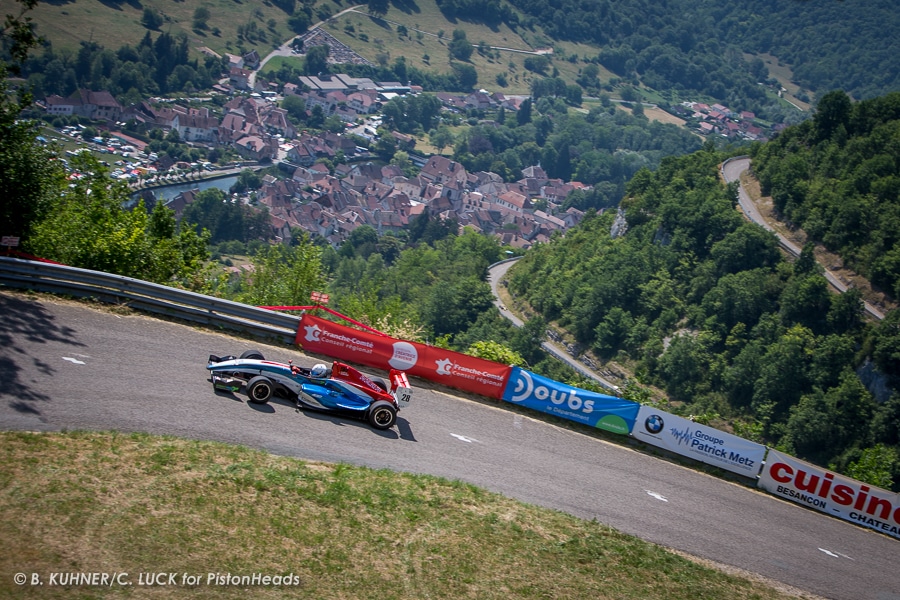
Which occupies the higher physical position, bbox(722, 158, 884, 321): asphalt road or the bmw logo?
bbox(722, 158, 884, 321): asphalt road

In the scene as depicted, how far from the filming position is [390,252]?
6004 inches

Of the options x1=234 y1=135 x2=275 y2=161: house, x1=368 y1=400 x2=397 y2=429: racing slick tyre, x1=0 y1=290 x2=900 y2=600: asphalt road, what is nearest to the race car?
x1=368 y1=400 x2=397 y2=429: racing slick tyre

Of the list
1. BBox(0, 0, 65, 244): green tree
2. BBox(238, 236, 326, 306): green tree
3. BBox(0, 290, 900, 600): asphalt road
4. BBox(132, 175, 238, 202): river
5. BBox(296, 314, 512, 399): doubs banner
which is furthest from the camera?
BBox(132, 175, 238, 202): river

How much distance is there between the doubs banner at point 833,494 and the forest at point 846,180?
5119 centimetres

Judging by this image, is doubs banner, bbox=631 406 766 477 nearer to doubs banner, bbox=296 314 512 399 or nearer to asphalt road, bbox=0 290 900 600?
asphalt road, bbox=0 290 900 600

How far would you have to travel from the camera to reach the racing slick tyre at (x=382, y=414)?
18.5 meters

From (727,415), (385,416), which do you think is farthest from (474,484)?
(727,415)

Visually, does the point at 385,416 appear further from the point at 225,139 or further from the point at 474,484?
the point at 225,139

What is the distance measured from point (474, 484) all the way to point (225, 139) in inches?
6478

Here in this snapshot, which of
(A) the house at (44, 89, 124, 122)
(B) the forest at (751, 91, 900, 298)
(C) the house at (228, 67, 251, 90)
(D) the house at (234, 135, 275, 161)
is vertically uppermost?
(C) the house at (228, 67, 251, 90)

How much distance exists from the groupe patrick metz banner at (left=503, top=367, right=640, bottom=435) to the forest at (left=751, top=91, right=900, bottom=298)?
5464cm

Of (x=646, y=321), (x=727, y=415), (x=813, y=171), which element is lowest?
(x=727, y=415)

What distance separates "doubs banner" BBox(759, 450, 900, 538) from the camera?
72.0 ft

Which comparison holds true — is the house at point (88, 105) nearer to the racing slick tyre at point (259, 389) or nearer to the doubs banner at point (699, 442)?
the racing slick tyre at point (259, 389)
